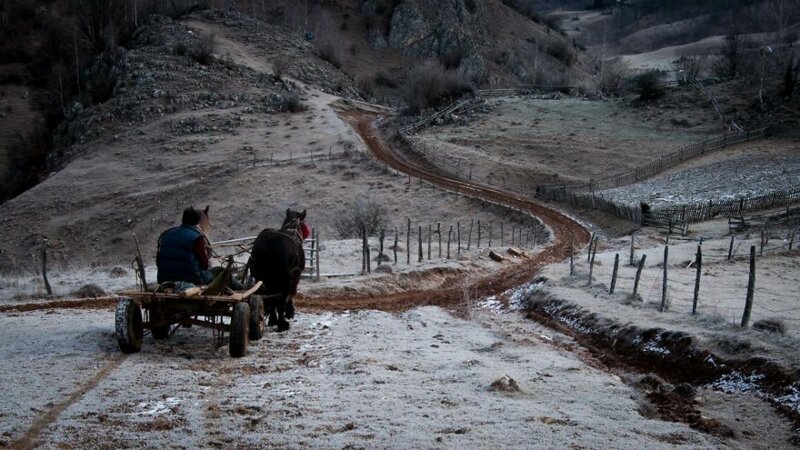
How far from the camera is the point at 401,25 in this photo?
10781cm

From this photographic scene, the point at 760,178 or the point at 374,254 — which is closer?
the point at 374,254

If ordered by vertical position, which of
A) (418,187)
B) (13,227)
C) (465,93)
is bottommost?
(13,227)

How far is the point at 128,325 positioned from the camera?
989 cm

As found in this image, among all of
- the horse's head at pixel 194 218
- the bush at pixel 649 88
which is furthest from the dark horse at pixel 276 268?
the bush at pixel 649 88

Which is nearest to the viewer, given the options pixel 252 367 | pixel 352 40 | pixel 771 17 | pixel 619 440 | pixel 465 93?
pixel 619 440

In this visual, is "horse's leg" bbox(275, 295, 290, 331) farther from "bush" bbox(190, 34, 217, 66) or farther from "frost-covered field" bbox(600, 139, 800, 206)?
"bush" bbox(190, 34, 217, 66)

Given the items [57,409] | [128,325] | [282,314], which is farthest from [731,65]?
[57,409]

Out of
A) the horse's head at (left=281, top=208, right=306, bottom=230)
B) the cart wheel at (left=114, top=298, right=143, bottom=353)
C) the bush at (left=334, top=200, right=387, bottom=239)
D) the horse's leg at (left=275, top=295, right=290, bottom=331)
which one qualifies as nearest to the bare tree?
the bush at (left=334, top=200, right=387, bottom=239)

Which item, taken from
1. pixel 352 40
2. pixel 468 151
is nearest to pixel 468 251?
pixel 468 151

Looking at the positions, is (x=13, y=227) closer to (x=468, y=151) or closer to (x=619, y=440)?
(x=468, y=151)

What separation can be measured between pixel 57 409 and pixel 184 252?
368cm

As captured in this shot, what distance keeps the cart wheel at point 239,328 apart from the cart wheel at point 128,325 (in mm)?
1374

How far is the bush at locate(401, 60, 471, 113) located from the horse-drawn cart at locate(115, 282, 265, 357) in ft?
183

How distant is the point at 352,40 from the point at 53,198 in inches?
2674
